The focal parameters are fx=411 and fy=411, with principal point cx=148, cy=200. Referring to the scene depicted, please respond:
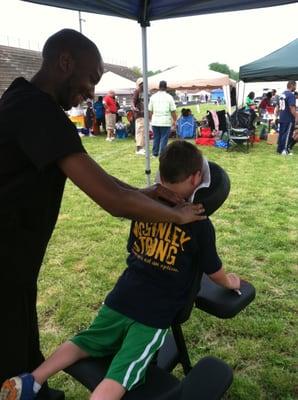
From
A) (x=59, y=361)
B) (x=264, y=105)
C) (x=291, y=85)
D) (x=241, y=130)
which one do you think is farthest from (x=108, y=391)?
(x=264, y=105)

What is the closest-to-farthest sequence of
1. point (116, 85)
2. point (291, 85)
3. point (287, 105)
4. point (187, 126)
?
point (287, 105) < point (291, 85) < point (187, 126) < point (116, 85)

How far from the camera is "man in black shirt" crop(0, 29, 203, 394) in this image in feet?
4.53

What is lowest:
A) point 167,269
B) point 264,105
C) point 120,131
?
point 120,131

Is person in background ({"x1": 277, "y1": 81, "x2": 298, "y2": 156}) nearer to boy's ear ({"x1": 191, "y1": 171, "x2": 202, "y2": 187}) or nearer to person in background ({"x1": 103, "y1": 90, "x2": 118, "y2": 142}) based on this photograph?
person in background ({"x1": 103, "y1": 90, "x2": 118, "y2": 142})

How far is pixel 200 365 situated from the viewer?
153 centimetres

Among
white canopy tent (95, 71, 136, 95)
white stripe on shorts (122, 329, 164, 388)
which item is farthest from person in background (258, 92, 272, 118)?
white stripe on shorts (122, 329, 164, 388)

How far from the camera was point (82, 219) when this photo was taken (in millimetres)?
5344

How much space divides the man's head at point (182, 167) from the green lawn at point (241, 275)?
1.31m

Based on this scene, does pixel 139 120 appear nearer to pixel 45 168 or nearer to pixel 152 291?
pixel 152 291

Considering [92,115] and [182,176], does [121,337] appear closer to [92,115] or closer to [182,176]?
[182,176]

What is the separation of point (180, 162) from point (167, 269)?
47 centimetres

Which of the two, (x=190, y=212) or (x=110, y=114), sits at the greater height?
(x=190, y=212)

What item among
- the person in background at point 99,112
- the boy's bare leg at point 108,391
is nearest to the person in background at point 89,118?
the person in background at point 99,112

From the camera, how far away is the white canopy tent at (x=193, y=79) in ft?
42.8
